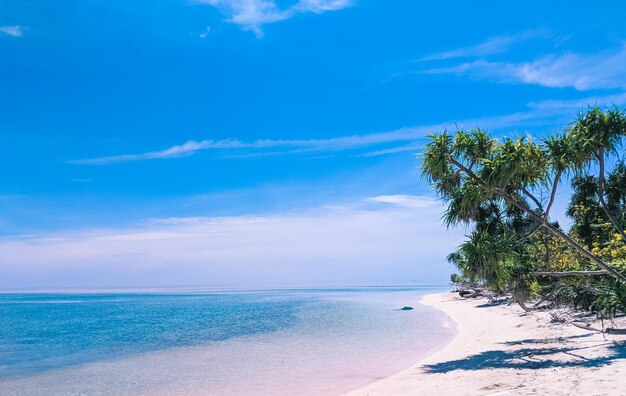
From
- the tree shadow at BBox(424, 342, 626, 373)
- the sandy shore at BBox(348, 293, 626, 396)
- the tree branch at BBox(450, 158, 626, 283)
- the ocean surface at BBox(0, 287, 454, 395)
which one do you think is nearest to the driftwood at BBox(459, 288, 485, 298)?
the ocean surface at BBox(0, 287, 454, 395)

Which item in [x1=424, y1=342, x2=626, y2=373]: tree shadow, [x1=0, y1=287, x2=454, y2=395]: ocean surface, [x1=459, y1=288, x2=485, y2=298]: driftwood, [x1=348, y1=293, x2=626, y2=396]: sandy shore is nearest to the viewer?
[x1=348, y1=293, x2=626, y2=396]: sandy shore

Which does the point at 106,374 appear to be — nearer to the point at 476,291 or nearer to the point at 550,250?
the point at 550,250

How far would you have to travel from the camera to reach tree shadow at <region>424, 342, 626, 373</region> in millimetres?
11883

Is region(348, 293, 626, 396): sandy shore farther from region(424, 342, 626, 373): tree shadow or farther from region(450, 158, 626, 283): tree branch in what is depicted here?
region(450, 158, 626, 283): tree branch

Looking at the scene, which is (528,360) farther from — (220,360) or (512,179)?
(220,360)

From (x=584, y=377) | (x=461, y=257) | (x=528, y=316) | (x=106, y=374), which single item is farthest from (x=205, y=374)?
(x=528, y=316)

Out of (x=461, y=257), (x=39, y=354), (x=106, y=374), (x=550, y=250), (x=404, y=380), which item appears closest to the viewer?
(x=404, y=380)

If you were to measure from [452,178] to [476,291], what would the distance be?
41443 mm

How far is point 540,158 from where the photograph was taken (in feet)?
43.3

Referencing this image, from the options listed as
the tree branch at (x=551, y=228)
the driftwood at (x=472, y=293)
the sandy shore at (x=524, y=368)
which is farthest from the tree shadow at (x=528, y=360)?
the driftwood at (x=472, y=293)

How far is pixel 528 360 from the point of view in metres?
13.4

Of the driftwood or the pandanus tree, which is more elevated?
the pandanus tree

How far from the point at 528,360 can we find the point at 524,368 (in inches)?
54.2

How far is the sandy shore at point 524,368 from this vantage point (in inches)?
380
